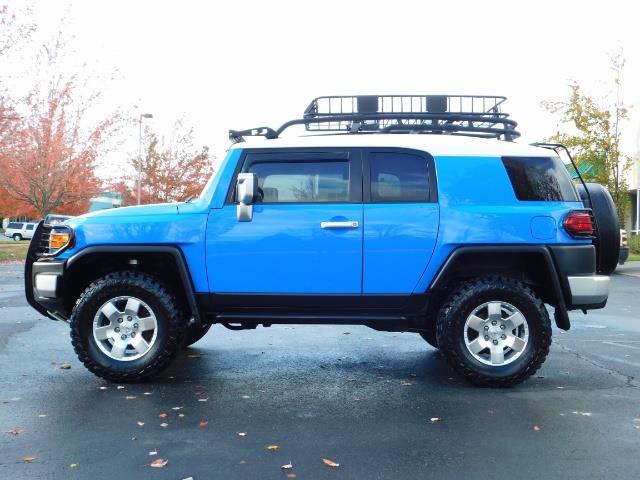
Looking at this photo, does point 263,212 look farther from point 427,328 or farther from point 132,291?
point 427,328

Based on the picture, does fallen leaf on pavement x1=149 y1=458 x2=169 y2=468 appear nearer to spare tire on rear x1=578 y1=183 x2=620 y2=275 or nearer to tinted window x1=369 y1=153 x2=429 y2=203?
tinted window x1=369 y1=153 x2=429 y2=203

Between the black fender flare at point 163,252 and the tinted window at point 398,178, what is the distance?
161 cm

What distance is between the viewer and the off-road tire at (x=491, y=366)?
5484mm

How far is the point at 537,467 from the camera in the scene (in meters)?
3.70

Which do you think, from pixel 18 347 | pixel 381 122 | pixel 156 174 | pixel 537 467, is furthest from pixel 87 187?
pixel 537 467

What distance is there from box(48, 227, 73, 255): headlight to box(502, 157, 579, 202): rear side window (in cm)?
362

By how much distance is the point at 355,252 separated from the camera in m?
5.50

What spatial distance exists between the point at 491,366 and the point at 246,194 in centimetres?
236

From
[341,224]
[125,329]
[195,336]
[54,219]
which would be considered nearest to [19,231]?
[195,336]

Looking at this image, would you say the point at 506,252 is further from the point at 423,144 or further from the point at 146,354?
the point at 146,354

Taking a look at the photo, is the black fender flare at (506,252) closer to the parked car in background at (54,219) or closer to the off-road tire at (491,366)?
the off-road tire at (491,366)

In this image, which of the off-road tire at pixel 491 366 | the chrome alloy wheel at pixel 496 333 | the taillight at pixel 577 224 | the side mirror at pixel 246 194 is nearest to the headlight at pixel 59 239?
the side mirror at pixel 246 194

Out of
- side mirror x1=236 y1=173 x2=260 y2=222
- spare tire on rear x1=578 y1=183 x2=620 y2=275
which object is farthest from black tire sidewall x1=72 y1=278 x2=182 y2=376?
spare tire on rear x1=578 y1=183 x2=620 y2=275

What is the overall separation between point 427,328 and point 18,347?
170 inches
